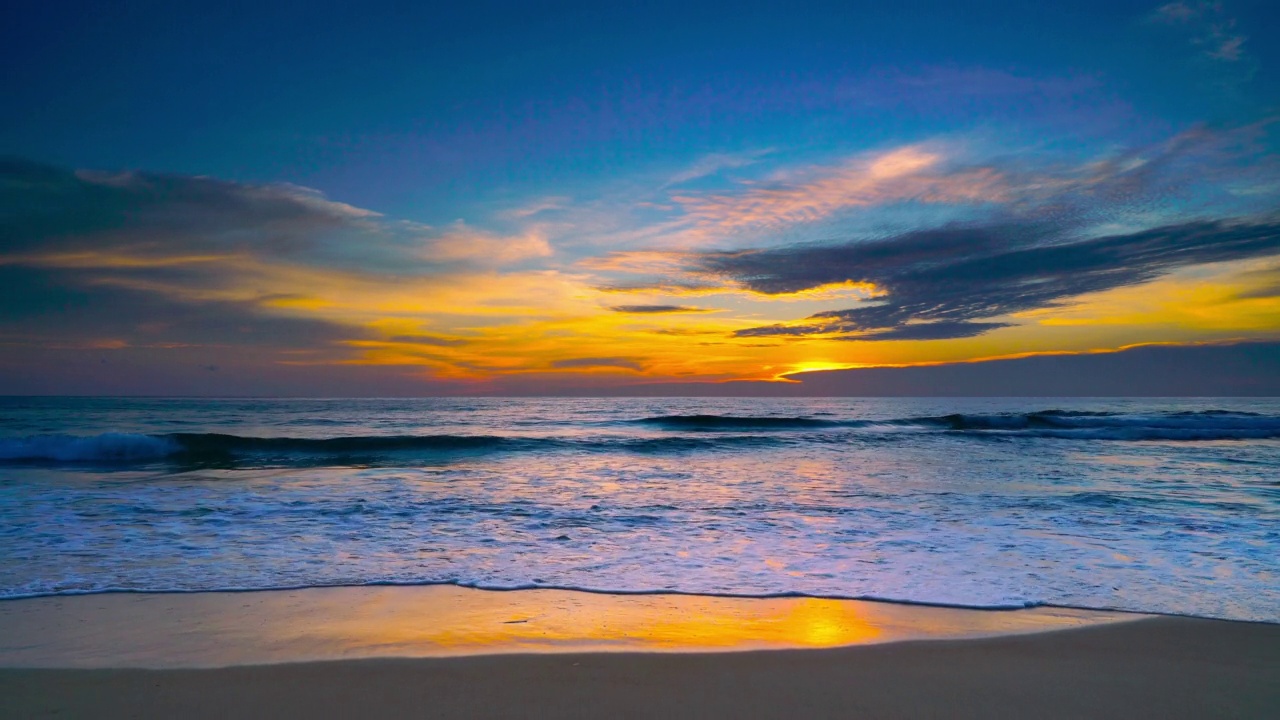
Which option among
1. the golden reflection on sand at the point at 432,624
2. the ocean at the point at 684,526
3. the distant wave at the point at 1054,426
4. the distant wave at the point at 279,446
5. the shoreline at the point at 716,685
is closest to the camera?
the shoreline at the point at 716,685

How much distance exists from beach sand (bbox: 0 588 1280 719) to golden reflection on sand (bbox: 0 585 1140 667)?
0.02m

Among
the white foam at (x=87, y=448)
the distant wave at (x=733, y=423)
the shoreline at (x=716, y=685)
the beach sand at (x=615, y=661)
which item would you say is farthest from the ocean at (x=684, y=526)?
the distant wave at (x=733, y=423)

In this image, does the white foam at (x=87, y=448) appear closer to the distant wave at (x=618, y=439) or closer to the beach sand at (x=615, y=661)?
the distant wave at (x=618, y=439)

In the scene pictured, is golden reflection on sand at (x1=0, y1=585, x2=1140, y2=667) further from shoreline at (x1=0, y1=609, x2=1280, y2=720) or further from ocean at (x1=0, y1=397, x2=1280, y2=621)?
ocean at (x1=0, y1=397, x2=1280, y2=621)

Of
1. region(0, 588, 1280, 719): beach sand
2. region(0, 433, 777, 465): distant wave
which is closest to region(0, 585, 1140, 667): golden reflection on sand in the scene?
region(0, 588, 1280, 719): beach sand

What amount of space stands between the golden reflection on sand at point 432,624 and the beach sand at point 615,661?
25 mm

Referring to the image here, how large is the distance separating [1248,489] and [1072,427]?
24.8 metres

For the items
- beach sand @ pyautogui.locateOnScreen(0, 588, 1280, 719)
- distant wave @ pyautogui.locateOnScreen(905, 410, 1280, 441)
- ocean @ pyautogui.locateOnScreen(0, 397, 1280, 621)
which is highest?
beach sand @ pyautogui.locateOnScreen(0, 588, 1280, 719)

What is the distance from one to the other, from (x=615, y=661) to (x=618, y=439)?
2471cm

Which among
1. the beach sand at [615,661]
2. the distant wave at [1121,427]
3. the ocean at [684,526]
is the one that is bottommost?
the distant wave at [1121,427]

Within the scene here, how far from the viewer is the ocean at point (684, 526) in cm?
621

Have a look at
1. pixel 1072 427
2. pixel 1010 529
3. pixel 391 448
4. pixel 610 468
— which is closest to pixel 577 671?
pixel 1010 529

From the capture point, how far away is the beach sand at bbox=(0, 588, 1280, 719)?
3602mm

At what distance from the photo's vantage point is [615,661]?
4.21m
